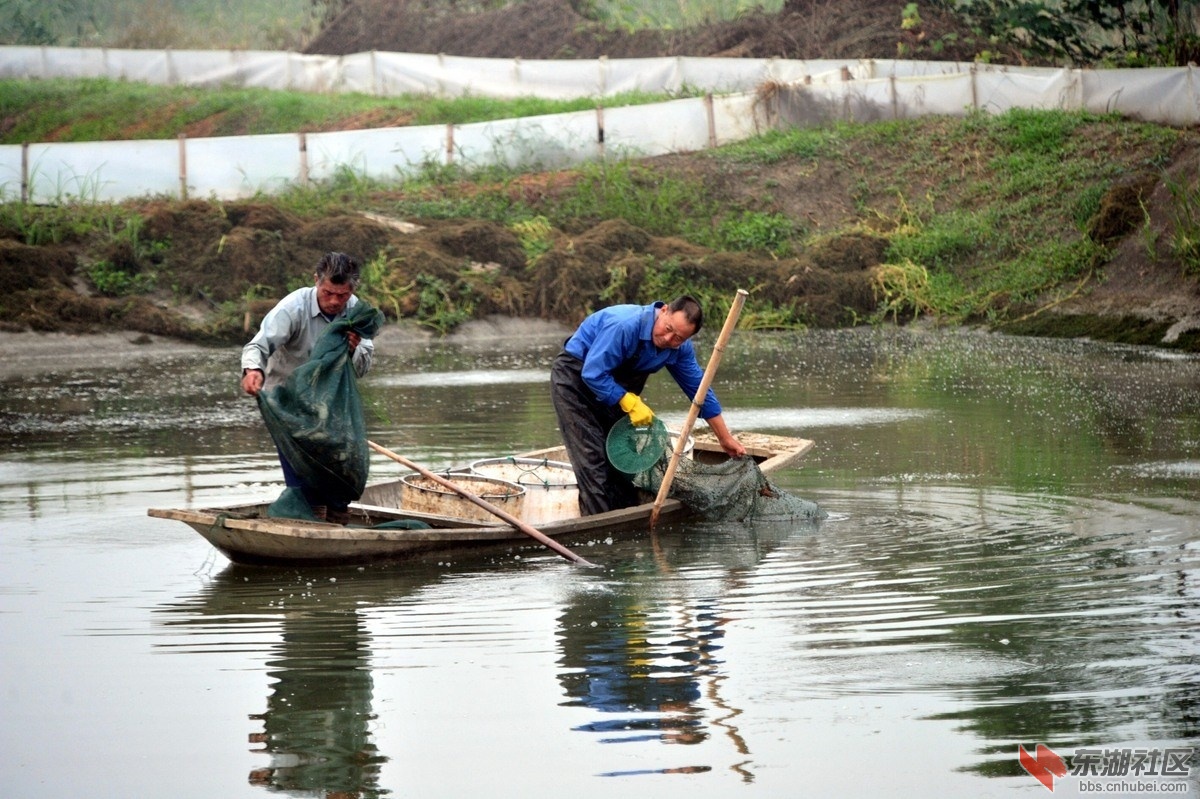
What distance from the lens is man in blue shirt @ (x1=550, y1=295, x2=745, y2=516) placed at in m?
8.23

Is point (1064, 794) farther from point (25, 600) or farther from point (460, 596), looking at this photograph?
point (25, 600)

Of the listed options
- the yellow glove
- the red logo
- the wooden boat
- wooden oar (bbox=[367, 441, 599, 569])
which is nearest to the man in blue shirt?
the yellow glove

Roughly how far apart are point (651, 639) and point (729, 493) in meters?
2.50

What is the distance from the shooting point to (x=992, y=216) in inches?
817

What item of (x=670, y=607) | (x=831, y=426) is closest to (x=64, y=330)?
(x=831, y=426)

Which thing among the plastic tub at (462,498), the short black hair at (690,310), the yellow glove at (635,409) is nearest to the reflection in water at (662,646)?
the yellow glove at (635,409)

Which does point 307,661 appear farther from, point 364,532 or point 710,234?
point 710,234

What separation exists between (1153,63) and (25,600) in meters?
20.5

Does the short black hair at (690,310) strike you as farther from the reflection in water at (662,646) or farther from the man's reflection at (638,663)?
the man's reflection at (638,663)

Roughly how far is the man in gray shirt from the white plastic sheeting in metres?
14.4

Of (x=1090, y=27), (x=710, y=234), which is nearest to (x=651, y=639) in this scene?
(x=710, y=234)

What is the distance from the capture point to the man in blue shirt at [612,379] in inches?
324

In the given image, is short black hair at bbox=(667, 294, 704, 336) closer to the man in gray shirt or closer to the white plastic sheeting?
the man in gray shirt

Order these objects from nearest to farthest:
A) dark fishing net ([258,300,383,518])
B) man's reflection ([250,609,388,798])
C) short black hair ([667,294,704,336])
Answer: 1. man's reflection ([250,609,388,798])
2. dark fishing net ([258,300,383,518])
3. short black hair ([667,294,704,336])
